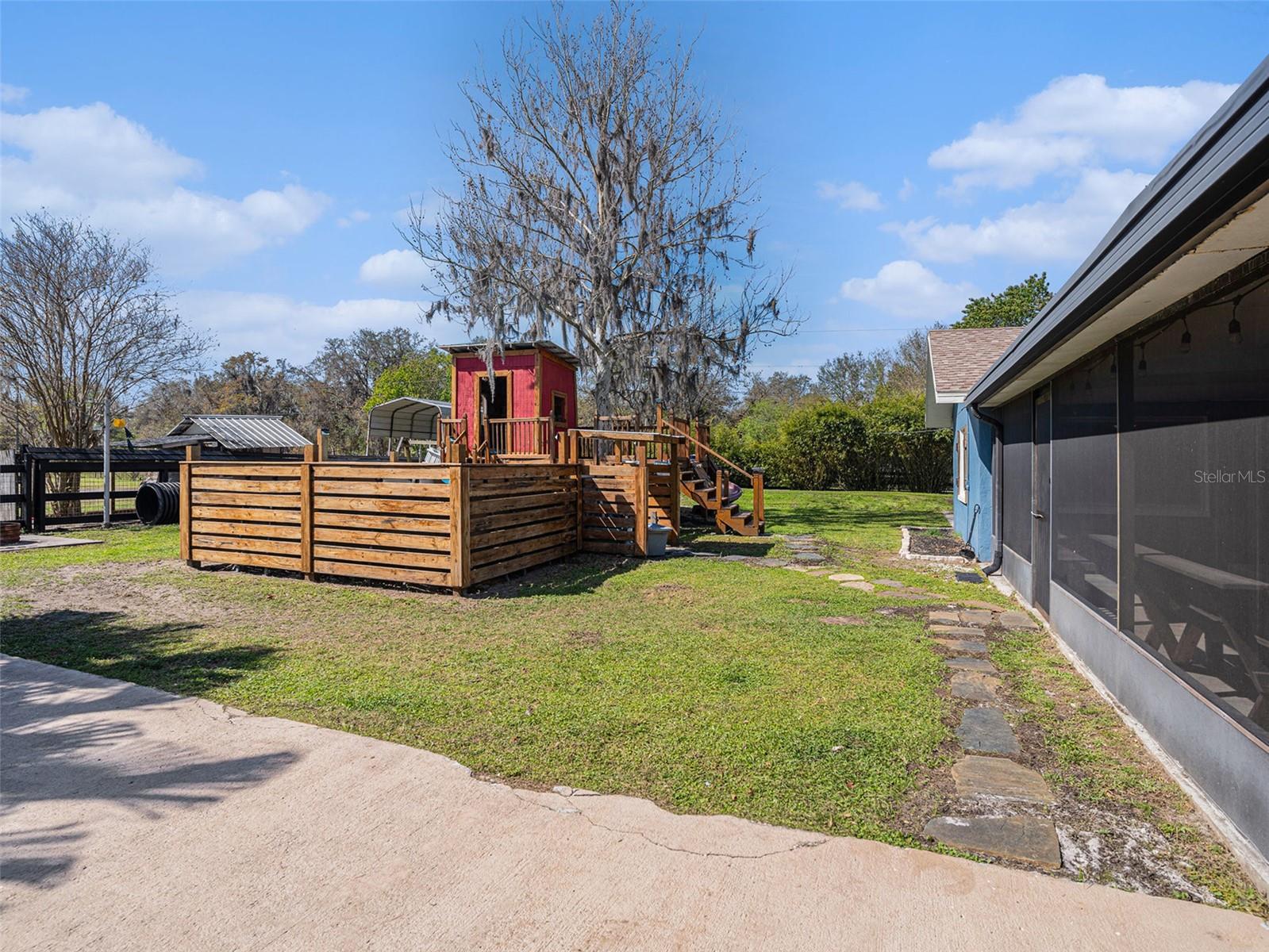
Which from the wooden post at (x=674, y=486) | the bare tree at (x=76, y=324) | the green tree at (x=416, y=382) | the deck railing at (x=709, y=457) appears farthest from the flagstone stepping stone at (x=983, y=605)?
the green tree at (x=416, y=382)

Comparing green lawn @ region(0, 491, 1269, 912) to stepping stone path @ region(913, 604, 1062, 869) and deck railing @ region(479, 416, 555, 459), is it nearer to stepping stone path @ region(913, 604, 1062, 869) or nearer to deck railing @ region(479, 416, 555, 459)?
stepping stone path @ region(913, 604, 1062, 869)

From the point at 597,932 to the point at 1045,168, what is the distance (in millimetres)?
15737

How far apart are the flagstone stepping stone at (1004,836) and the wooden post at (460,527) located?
5.12 m

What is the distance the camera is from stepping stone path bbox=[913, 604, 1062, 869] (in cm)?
243

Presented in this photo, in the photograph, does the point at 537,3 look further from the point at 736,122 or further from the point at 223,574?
the point at 223,574

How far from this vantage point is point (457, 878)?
88.4 inches

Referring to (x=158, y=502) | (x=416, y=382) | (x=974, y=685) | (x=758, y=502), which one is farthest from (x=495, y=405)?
(x=416, y=382)

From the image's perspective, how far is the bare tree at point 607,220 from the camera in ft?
45.5

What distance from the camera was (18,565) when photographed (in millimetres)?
8727

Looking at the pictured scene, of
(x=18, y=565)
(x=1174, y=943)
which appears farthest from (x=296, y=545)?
(x=1174, y=943)

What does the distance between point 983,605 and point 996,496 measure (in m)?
2.62

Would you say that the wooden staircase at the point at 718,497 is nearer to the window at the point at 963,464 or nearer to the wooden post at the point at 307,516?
the window at the point at 963,464

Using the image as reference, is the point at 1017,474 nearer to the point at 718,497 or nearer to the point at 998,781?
the point at 998,781

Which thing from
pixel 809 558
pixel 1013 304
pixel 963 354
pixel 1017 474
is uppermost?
pixel 1013 304
